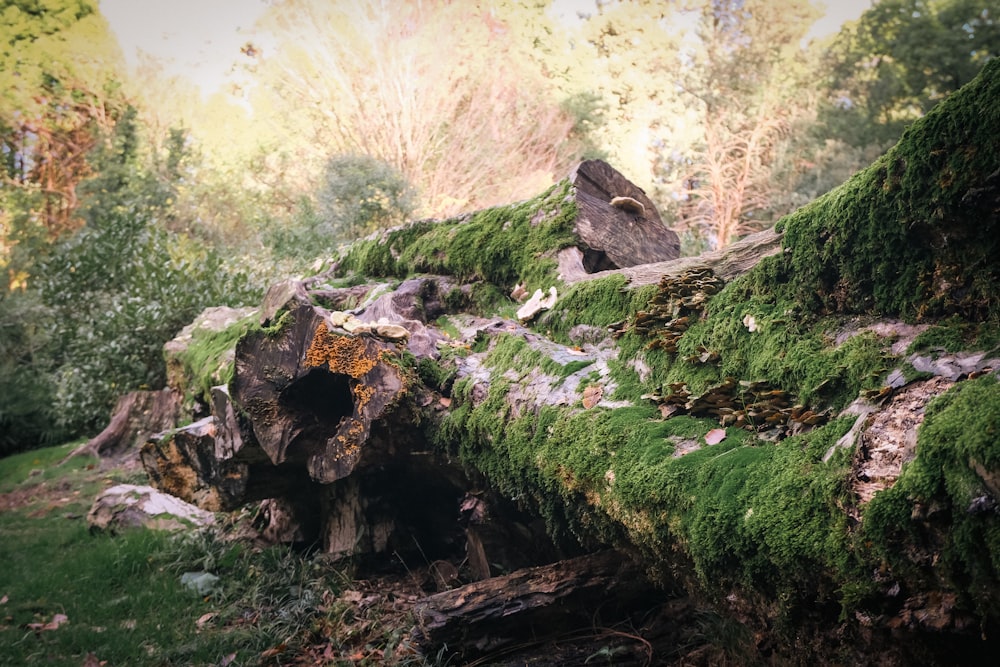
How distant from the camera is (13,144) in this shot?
23062 millimetres

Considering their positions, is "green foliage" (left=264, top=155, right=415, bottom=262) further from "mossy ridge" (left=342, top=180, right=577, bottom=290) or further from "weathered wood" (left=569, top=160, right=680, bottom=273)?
"weathered wood" (left=569, top=160, right=680, bottom=273)

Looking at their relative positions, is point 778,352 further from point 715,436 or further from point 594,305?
point 594,305

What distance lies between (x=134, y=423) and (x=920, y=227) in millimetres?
10442

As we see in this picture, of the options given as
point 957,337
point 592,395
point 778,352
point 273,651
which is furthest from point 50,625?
point 957,337

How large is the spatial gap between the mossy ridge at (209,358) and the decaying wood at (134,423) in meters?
2.12

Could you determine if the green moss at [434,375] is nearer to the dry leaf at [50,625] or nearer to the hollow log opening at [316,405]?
the hollow log opening at [316,405]

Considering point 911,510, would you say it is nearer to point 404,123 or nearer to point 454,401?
point 454,401

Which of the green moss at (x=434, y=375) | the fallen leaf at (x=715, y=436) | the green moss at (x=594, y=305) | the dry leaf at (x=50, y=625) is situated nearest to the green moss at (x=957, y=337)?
the fallen leaf at (x=715, y=436)

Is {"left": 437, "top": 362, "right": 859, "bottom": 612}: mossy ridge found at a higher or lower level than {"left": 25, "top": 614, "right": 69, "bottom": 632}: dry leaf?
higher

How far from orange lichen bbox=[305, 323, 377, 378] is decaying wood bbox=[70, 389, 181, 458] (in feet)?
22.9

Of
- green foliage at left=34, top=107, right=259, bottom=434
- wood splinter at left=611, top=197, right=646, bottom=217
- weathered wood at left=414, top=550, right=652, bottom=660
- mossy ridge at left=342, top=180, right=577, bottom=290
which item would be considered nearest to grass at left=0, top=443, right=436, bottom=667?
weathered wood at left=414, top=550, right=652, bottom=660

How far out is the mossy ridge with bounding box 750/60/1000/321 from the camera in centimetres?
179

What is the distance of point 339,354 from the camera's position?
3.60 metres

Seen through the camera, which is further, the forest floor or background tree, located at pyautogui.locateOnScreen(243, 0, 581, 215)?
background tree, located at pyautogui.locateOnScreen(243, 0, 581, 215)
